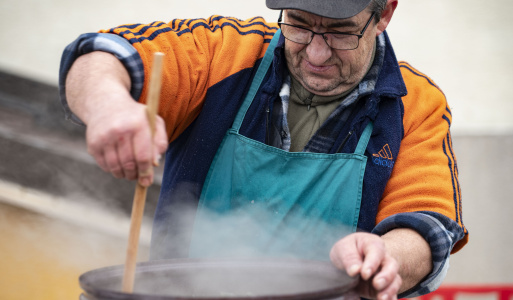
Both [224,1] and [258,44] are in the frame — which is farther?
[224,1]

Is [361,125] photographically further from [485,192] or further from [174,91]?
[485,192]

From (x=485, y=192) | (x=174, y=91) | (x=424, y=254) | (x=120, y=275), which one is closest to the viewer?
(x=120, y=275)

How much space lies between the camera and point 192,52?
201 cm

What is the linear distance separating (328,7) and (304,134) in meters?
0.51

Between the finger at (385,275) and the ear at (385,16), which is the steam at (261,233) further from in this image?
the ear at (385,16)

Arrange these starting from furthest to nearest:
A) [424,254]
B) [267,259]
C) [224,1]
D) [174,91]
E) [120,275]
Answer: [224,1] → [174,91] → [424,254] → [267,259] → [120,275]

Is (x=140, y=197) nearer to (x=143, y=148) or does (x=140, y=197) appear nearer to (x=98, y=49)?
(x=143, y=148)

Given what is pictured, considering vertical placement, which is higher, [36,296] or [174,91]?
[174,91]

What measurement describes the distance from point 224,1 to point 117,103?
355cm

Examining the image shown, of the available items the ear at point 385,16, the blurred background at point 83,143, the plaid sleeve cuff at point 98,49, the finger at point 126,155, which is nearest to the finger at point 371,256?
the finger at point 126,155

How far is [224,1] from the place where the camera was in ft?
15.4

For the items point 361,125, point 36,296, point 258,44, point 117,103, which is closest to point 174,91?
point 258,44

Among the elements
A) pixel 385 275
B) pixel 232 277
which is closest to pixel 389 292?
pixel 385 275

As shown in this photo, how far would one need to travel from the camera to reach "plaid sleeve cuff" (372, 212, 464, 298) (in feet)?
5.89
